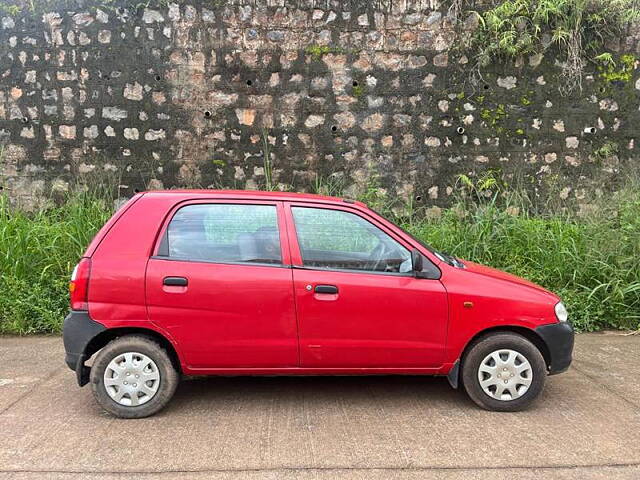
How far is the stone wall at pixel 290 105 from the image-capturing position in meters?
7.33

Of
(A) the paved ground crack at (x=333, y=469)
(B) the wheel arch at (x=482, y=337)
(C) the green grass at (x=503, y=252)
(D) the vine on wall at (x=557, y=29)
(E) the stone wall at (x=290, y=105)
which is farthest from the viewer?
(E) the stone wall at (x=290, y=105)

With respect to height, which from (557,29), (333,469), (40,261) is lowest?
(333,469)

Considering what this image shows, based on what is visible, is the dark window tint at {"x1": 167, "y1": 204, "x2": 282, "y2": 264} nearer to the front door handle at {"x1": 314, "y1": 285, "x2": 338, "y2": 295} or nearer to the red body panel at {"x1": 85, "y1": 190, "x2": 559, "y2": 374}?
the red body panel at {"x1": 85, "y1": 190, "x2": 559, "y2": 374}

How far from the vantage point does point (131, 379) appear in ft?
12.0

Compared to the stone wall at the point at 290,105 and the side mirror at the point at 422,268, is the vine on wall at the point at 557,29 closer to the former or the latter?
the stone wall at the point at 290,105

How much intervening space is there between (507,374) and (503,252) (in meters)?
2.93

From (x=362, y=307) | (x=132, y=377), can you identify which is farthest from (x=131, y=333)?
(x=362, y=307)

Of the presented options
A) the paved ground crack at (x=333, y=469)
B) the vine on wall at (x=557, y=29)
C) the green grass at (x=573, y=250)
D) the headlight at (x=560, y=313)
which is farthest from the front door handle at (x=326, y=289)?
the vine on wall at (x=557, y=29)

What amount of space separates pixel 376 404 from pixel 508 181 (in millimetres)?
4749

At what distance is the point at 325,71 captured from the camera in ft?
24.3

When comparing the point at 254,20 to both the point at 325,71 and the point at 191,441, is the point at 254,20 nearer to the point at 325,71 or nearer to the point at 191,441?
the point at 325,71

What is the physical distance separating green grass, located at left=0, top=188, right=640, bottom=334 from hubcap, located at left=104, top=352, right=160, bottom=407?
8.05ft

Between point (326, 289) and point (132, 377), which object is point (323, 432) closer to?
point (326, 289)

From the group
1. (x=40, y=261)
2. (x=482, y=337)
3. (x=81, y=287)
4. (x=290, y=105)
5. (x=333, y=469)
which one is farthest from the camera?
(x=290, y=105)
